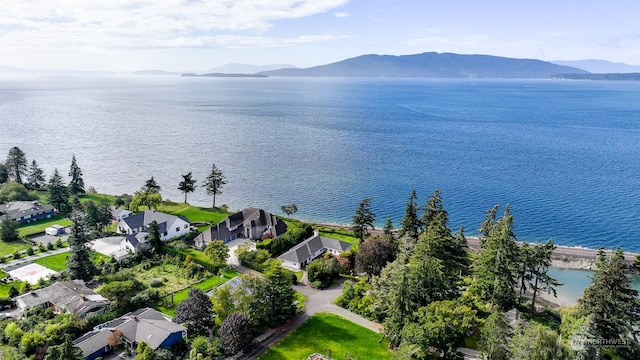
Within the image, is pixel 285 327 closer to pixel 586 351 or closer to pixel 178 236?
pixel 586 351

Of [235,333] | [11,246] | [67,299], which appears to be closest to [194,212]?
A: [11,246]

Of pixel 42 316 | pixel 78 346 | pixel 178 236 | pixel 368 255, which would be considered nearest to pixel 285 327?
pixel 368 255

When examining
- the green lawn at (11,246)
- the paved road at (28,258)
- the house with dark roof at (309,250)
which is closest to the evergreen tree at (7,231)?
the green lawn at (11,246)

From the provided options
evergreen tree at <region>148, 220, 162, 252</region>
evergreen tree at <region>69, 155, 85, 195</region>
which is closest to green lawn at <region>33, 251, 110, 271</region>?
evergreen tree at <region>148, 220, 162, 252</region>

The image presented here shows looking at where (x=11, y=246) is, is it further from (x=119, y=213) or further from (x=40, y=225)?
(x=119, y=213)

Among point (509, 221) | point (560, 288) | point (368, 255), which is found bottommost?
point (560, 288)

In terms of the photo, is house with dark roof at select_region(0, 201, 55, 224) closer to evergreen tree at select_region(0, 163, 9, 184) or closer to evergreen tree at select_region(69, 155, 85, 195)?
evergreen tree at select_region(69, 155, 85, 195)

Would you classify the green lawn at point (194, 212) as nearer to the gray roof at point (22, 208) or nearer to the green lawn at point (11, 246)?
the gray roof at point (22, 208)
